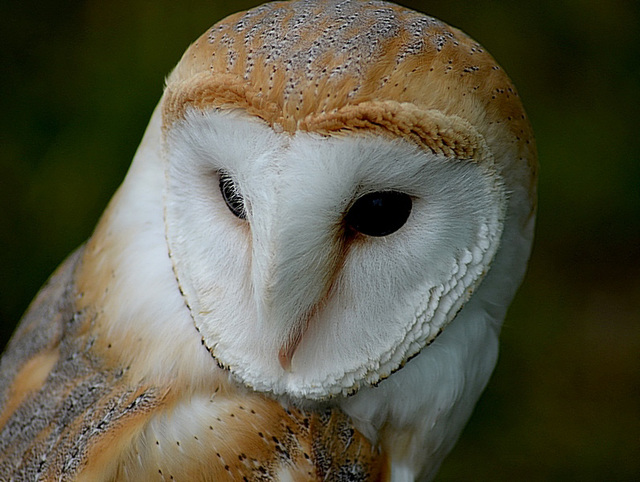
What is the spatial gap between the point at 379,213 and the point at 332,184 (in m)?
0.10

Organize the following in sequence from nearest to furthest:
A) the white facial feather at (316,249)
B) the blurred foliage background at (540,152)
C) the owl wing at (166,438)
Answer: the white facial feather at (316,249), the owl wing at (166,438), the blurred foliage background at (540,152)

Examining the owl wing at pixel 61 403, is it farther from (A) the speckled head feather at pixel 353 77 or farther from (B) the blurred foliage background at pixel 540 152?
(B) the blurred foliage background at pixel 540 152

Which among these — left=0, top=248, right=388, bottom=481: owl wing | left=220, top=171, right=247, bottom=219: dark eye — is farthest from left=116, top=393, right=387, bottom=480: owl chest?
left=220, top=171, right=247, bottom=219: dark eye

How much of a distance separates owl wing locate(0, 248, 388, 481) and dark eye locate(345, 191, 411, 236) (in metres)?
0.37

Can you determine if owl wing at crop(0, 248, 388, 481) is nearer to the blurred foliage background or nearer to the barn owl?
the barn owl

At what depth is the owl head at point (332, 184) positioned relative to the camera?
2.99 ft

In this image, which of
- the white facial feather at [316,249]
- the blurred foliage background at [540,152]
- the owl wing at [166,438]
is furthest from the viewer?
the blurred foliage background at [540,152]

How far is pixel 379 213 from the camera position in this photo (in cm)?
96

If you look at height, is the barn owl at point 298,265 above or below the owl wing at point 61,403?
above

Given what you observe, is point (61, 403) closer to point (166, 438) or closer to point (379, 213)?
point (166, 438)

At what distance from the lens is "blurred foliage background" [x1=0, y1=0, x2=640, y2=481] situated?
101 inches

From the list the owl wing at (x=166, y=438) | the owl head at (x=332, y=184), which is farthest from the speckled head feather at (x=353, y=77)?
the owl wing at (x=166, y=438)

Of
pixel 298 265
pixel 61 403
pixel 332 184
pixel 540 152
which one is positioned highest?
pixel 332 184

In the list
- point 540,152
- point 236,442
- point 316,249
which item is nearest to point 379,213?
point 316,249
